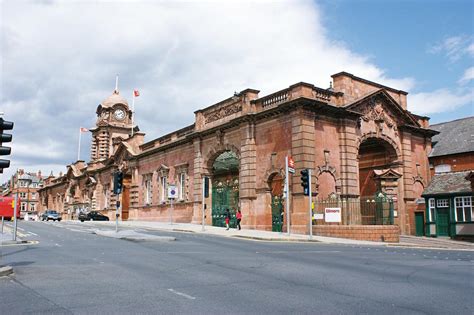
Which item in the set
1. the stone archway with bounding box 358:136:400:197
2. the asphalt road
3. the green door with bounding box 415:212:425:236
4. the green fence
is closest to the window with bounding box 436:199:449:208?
the green door with bounding box 415:212:425:236

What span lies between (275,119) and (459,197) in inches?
533

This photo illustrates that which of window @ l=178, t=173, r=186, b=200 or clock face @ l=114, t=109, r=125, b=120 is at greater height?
clock face @ l=114, t=109, r=125, b=120

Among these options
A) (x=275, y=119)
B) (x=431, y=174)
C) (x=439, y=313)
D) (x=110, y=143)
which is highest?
(x=110, y=143)

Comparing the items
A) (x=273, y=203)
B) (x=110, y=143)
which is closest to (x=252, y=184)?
(x=273, y=203)

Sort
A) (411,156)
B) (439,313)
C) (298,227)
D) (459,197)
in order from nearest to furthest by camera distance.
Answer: (439,313), (298,227), (459,197), (411,156)

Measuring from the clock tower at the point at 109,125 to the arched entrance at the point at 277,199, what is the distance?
43.6 metres

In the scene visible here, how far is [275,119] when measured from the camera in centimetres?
3119

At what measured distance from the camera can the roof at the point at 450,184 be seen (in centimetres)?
3115

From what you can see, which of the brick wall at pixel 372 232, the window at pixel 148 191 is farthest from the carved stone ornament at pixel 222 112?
the window at pixel 148 191

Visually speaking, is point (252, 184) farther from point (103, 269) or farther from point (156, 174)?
point (103, 269)

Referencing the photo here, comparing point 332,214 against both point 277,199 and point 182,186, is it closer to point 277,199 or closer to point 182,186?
point 277,199

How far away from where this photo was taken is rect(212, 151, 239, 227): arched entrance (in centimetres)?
3681

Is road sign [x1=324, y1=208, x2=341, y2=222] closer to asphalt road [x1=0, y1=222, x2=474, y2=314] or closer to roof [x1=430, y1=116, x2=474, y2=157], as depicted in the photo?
asphalt road [x1=0, y1=222, x2=474, y2=314]

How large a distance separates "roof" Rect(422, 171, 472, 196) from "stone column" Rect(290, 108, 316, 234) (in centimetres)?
1039
